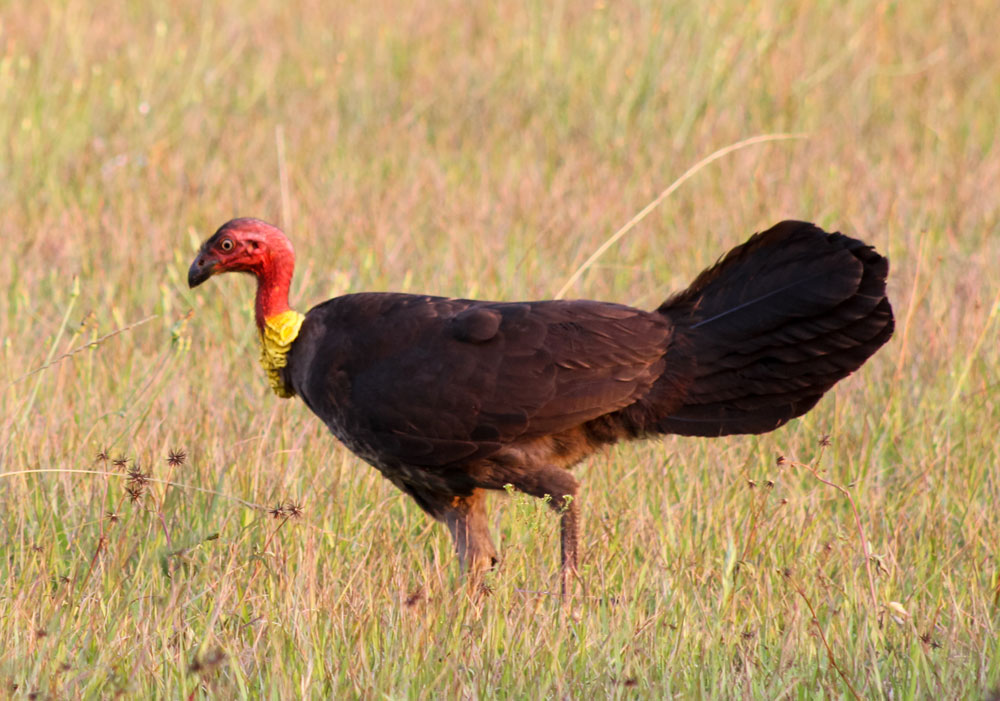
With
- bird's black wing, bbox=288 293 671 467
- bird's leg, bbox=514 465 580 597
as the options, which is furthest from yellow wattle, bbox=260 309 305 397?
bird's leg, bbox=514 465 580 597

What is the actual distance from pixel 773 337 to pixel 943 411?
1.54 metres

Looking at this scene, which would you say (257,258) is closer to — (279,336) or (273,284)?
(273,284)

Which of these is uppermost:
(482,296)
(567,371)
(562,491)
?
(482,296)

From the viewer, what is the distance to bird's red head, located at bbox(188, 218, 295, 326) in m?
4.45

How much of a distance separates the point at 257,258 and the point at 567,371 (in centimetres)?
113

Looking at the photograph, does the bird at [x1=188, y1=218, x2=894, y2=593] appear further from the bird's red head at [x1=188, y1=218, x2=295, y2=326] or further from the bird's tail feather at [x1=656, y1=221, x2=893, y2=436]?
the bird's red head at [x1=188, y1=218, x2=295, y2=326]

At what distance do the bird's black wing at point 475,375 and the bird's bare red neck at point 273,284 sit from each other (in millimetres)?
307

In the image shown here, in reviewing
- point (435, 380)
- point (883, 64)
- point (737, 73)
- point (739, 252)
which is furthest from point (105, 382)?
point (883, 64)

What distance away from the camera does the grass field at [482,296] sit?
346cm

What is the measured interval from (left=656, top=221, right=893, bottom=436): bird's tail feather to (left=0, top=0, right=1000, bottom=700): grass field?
0.26 metres

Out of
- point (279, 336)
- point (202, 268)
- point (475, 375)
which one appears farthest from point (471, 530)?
point (202, 268)

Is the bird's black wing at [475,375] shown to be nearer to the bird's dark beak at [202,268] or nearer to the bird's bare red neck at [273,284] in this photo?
the bird's bare red neck at [273,284]

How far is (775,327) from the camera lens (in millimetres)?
4039

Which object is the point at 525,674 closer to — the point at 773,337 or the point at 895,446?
the point at 773,337
